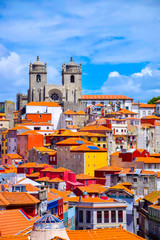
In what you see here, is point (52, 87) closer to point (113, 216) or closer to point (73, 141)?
point (73, 141)

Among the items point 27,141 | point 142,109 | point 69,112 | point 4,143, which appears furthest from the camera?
point 142,109

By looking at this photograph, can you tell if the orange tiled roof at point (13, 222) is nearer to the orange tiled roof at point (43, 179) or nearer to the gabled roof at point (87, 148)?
the orange tiled roof at point (43, 179)

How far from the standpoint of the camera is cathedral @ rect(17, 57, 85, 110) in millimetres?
126500

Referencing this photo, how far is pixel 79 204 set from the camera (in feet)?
167

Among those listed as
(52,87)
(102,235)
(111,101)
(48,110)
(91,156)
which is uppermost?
(52,87)

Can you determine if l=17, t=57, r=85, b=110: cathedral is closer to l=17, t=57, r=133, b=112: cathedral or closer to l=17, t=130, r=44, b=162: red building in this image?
l=17, t=57, r=133, b=112: cathedral

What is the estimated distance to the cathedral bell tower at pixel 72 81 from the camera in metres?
126

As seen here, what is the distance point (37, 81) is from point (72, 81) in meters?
8.29

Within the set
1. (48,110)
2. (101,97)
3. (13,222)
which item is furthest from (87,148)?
(13,222)

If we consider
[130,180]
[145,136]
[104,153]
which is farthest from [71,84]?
[130,180]

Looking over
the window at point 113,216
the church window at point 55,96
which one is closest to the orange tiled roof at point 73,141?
the window at point 113,216

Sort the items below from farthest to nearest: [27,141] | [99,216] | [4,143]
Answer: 1. [4,143]
2. [27,141]
3. [99,216]

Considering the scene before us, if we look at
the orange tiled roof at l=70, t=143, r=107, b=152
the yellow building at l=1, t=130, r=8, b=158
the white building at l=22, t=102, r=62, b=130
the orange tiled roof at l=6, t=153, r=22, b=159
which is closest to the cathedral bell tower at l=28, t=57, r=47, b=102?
the white building at l=22, t=102, r=62, b=130

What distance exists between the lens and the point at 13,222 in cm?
3162
